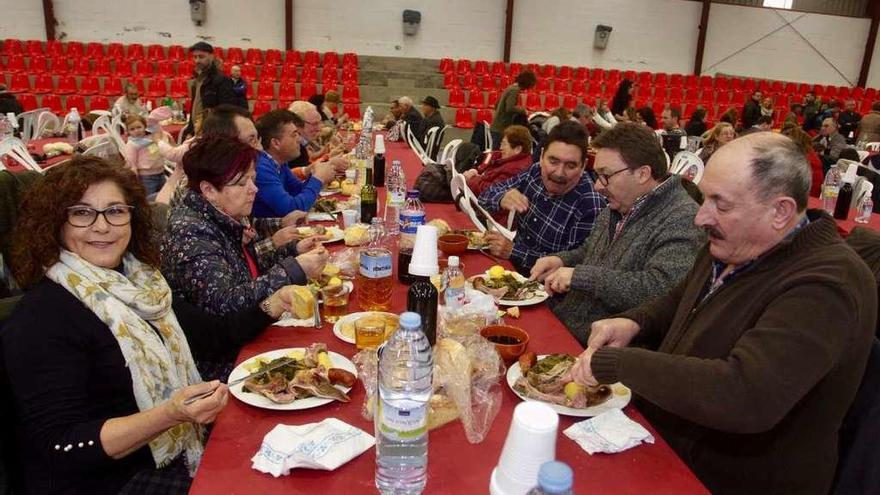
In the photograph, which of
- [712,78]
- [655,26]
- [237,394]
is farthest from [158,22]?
[237,394]

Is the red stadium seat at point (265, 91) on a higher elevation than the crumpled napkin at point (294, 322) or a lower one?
higher

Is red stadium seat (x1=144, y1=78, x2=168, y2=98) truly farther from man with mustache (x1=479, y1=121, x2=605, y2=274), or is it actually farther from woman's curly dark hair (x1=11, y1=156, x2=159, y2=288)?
woman's curly dark hair (x1=11, y1=156, x2=159, y2=288)

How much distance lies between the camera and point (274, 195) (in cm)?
331

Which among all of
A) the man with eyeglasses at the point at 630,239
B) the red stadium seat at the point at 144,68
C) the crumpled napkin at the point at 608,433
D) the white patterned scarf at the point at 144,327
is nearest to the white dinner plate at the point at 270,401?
the white patterned scarf at the point at 144,327

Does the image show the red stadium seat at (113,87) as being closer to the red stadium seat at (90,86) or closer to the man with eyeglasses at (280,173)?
the red stadium seat at (90,86)

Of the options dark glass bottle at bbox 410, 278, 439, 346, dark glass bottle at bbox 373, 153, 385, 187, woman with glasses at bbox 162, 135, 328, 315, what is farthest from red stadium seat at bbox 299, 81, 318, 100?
dark glass bottle at bbox 410, 278, 439, 346

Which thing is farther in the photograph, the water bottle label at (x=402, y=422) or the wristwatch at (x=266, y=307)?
the wristwatch at (x=266, y=307)

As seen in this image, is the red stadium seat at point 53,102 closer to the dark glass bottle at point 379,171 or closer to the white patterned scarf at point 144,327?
the dark glass bottle at point 379,171

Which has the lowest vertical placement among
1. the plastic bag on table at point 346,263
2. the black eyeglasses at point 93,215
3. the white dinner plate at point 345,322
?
the white dinner plate at point 345,322

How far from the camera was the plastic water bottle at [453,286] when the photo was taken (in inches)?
76.5

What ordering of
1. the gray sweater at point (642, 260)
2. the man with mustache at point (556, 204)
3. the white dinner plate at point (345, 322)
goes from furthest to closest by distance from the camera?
the man with mustache at point (556, 204), the gray sweater at point (642, 260), the white dinner plate at point (345, 322)

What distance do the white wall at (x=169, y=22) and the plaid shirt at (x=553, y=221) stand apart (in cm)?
1159

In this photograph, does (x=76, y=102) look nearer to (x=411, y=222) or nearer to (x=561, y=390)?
(x=411, y=222)

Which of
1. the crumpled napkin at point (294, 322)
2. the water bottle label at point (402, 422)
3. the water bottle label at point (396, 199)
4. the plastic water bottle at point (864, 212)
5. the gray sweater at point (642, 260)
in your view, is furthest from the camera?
the plastic water bottle at point (864, 212)
